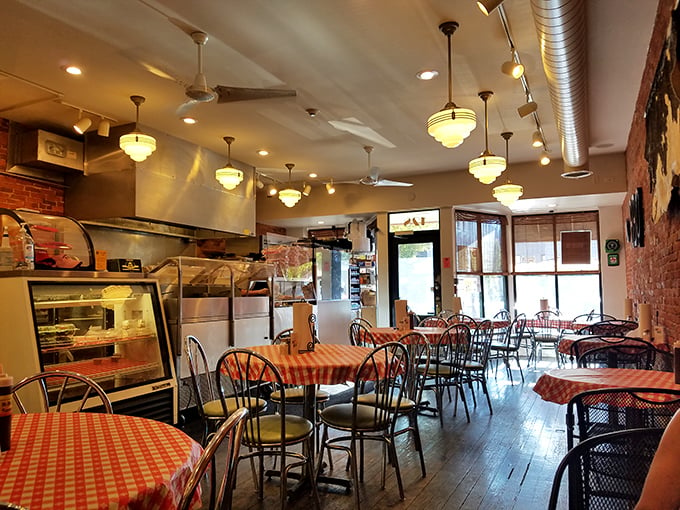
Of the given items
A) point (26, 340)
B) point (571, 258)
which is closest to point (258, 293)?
point (26, 340)

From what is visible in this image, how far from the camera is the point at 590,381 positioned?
8.48 ft

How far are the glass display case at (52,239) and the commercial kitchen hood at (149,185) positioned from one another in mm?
979

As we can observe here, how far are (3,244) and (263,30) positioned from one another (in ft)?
8.24

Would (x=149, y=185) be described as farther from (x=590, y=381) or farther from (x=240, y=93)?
(x=590, y=381)

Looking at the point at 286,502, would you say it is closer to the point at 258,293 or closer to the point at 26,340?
the point at 26,340

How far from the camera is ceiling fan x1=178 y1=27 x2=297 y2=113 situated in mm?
3604

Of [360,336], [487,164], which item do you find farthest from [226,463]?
[487,164]

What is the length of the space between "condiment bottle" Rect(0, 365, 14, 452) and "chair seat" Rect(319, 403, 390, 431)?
1.86m

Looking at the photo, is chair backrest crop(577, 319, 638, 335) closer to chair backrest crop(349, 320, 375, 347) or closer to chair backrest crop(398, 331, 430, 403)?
chair backrest crop(398, 331, 430, 403)

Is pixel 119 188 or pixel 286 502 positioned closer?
pixel 286 502

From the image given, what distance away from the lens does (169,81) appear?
4.58 meters

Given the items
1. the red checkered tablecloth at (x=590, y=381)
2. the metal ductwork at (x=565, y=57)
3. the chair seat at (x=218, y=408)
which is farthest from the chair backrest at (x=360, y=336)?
the metal ductwork at (x=565, y=57)

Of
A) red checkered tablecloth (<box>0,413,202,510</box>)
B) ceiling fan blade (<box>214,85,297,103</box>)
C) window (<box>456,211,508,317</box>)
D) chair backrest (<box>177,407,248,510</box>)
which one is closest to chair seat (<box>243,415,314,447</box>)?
red checkered tablecloth (<box>0,413,202,510</box>)

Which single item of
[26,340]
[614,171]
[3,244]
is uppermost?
[614,171]
